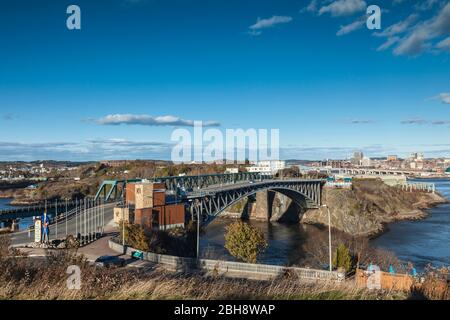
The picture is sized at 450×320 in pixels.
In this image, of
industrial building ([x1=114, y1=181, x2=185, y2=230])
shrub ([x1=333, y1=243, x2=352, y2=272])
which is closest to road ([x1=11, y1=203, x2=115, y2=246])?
industrial building ([x1=114, y1=181, x2=185, y2=230])

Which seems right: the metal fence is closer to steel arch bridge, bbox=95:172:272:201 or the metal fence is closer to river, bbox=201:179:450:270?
steel arch bridge, bbox=95:172:272:201

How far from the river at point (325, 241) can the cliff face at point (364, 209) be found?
3229mm

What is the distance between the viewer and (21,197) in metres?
114

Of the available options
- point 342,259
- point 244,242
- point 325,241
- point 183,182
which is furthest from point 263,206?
A: point 342,259

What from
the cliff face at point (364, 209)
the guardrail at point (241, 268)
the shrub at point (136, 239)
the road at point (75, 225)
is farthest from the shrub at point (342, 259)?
the cliff face at point (364, 209)

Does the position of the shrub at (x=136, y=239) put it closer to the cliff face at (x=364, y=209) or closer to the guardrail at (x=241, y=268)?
the guardrail at (x=241, y=268)

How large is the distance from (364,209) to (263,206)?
1873 centimetres

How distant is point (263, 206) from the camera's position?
80.1m

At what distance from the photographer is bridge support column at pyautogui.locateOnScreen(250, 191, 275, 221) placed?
79000mm

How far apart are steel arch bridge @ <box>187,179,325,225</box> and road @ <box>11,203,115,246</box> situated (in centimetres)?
897

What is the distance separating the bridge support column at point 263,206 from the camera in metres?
79.0
